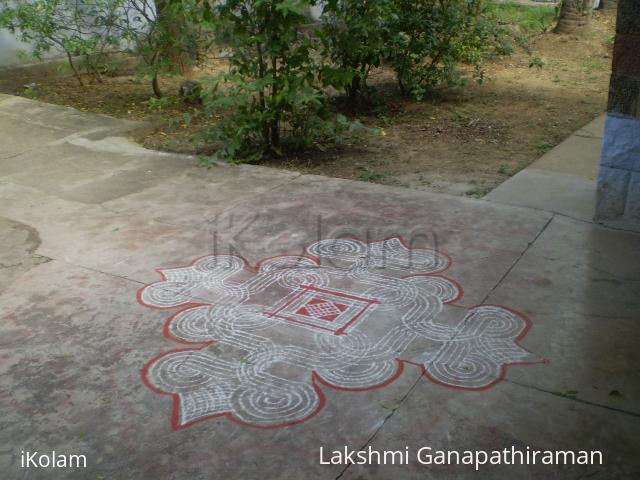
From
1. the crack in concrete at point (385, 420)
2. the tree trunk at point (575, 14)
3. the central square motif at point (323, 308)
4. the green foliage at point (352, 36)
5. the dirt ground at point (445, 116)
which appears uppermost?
the tree trunk at point (575, 14)

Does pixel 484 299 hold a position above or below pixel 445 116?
below

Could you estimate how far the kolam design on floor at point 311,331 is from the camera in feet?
10.1

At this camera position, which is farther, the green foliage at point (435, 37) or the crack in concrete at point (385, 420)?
the green foliage at point (435, 37)

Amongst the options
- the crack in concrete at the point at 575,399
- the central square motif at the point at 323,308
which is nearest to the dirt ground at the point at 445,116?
the central square motif at the point at 323,308

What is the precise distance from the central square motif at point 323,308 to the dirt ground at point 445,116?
210 cm

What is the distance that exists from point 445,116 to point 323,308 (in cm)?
505

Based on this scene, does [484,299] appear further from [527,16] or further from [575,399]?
[527,16]

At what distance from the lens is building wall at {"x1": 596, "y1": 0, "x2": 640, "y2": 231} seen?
170 inches

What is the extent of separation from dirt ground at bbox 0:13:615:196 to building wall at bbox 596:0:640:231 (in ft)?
3.69

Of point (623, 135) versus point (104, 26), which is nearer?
point (623, 135)

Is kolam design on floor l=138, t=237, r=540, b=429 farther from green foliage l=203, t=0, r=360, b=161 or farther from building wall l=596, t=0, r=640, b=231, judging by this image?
green foliage l=203, t=0, r=360, b=161

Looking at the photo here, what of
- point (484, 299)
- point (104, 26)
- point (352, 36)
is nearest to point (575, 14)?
point (352, 36)

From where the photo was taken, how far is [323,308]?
3.80 m

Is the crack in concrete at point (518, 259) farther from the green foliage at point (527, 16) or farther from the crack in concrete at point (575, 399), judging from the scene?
the green foliage at point (527, 16)
